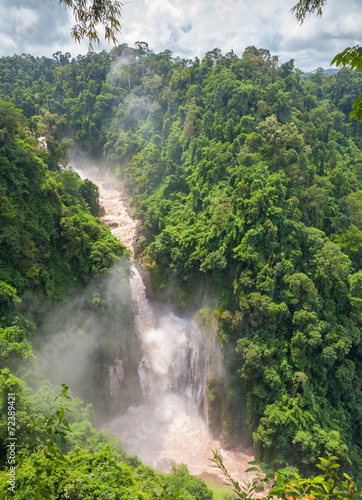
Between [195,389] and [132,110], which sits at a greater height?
[132,110]

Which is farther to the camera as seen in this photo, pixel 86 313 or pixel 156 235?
pixel 156 235

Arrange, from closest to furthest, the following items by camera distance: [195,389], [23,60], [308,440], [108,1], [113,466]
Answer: [108,1]
[113,466]
[308,440]
[195,389]
[23,60]

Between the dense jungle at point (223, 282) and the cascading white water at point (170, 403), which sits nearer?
the dense jungle at point (223, 282)

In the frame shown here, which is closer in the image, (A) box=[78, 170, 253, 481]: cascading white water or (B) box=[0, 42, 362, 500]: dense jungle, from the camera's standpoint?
(B) box=[0, 42, 362, 500]: dense jungle

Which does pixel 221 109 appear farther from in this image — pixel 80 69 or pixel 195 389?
pixel 80 69

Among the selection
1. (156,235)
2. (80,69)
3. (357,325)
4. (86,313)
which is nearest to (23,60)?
(80,69)

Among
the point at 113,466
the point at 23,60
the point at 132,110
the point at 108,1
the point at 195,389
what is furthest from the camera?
the point at 23,60

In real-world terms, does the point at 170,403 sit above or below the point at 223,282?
below

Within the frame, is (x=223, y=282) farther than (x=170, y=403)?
No
